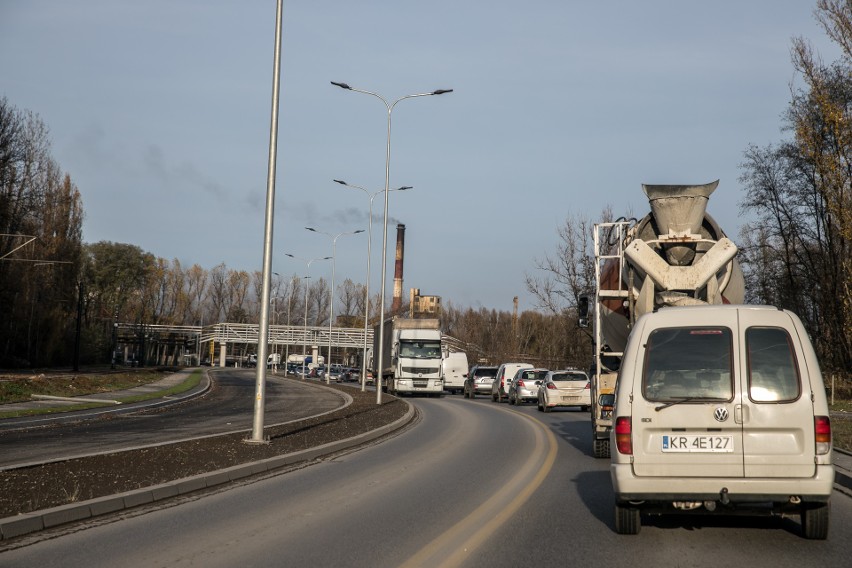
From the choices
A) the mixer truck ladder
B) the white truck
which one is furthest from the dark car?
the mixer truck ladder

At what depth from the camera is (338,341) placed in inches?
4432

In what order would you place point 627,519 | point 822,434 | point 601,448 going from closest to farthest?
1. point 822,434
2. point 627,519
3. point 601,448

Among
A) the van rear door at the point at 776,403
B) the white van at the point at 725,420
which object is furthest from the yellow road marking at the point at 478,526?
the van rear door at the point at 776,403

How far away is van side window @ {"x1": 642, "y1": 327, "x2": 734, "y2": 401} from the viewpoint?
782 cm

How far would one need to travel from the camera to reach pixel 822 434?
753 cm

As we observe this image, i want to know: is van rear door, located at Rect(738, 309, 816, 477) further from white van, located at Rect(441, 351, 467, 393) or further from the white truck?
white van, located at Rect(441, 351, 467, 393)

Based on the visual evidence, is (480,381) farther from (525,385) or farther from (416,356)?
(525,385)

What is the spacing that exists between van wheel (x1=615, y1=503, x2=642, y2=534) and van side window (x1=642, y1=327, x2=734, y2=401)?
1054 mm

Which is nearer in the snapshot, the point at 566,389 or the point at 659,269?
the point at 659,269

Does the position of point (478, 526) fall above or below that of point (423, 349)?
below

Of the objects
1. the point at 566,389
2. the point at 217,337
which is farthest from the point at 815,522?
the point at 217,337

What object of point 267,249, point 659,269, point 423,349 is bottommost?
point 423,349

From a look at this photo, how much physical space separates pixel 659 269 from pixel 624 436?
5.11 m

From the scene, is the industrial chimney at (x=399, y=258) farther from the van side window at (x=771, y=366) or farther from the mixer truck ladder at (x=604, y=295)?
the van side window at (x=771, y=366)
